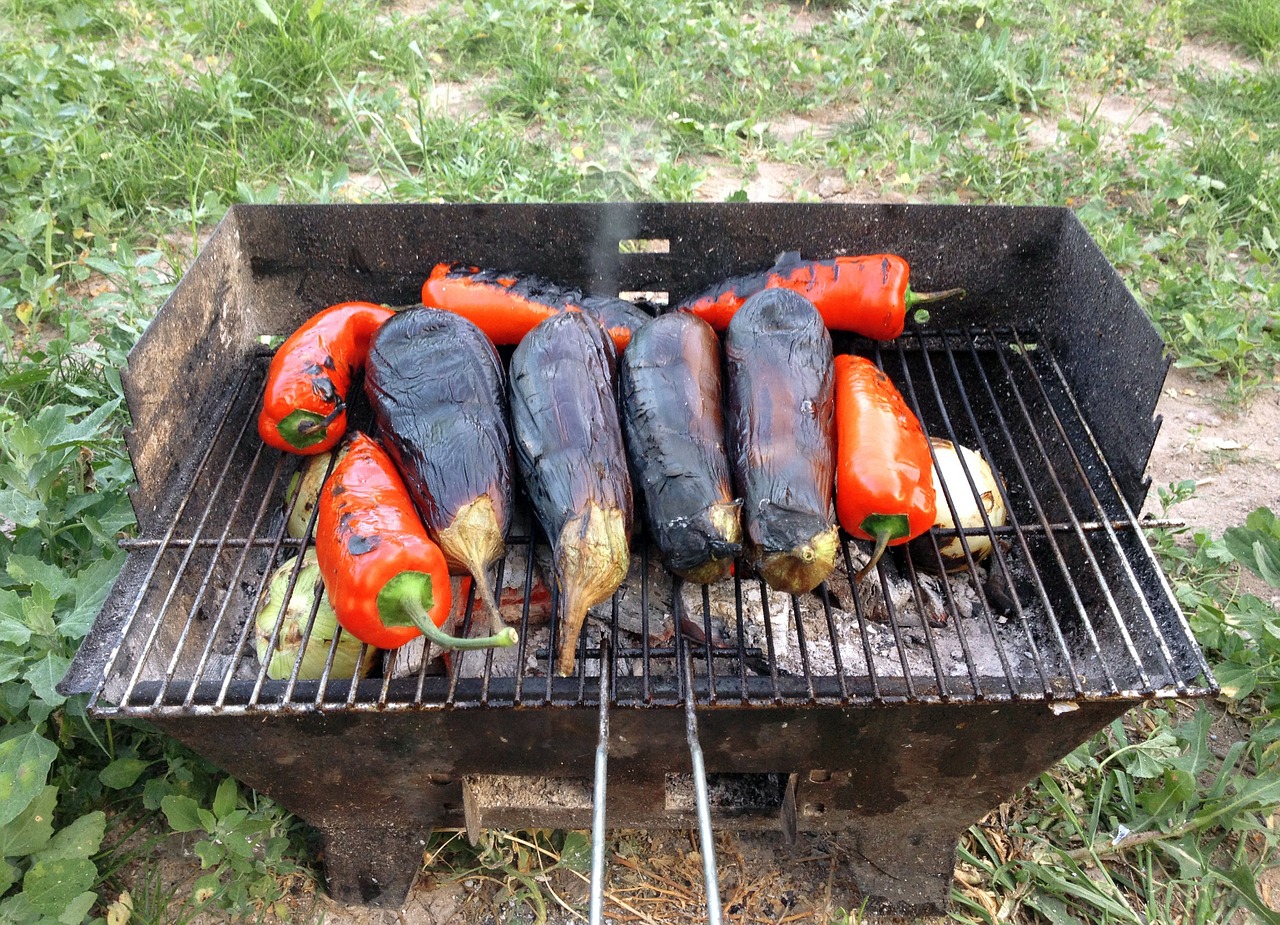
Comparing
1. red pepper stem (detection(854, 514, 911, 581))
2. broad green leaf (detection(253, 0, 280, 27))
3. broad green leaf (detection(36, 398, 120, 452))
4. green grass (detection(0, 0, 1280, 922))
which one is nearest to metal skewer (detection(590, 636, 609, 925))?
red pepper stem (detection(854, 514, 911, 581))

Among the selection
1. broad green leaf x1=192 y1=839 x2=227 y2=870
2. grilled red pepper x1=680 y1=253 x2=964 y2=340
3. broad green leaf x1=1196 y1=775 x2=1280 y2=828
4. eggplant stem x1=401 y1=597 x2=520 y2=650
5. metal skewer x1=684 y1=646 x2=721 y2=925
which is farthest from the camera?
grilled red pepper x1=680 y1=253 x2=964 y2=340

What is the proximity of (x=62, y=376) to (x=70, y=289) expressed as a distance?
2.91 ft

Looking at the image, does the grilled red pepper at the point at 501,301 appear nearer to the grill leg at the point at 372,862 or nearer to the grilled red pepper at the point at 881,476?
the grilled red pepper at the point at 881,476

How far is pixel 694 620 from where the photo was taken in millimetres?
2182

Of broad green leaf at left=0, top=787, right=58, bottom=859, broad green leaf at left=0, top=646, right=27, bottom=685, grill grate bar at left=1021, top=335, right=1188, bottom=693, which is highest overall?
grill grate bar at left=1021, top=335, right=1188, bottom=693

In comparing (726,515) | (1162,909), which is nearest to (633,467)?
(726,515)

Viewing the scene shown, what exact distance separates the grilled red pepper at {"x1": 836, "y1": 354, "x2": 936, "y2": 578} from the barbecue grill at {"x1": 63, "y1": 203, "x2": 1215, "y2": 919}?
0.13m

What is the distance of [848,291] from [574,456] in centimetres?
109

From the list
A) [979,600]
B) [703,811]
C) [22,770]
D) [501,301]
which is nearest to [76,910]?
[22,770]

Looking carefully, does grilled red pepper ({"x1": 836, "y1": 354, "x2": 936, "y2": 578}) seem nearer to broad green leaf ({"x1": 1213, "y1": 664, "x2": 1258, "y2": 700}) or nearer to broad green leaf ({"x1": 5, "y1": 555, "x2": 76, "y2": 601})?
broad green leaf ({"x1": 1213, "y1": 664, "x2": 1258, "y2": 700})

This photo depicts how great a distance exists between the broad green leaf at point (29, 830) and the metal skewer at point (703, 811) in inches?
62.0

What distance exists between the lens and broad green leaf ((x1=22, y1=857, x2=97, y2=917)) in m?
1.91

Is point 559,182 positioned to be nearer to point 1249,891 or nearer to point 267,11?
point 267,11

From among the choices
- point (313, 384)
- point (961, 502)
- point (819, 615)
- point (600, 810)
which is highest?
point (600, 810)
